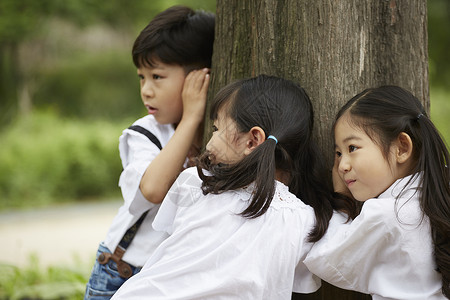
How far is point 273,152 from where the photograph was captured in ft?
6.68

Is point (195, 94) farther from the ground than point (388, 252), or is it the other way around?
point (195, 94)

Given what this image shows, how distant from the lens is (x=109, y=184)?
10.7 m

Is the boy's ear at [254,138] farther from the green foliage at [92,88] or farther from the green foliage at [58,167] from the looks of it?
the green foliage at [92,88]

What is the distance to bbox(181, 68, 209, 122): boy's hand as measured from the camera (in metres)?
2.68

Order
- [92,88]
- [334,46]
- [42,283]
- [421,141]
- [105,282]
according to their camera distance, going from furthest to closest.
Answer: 1. [92,88]
2. [42,283]
3. [105,282]
4. [334,46]
5. [421,141]

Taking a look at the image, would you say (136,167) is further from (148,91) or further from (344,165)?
(344,165)

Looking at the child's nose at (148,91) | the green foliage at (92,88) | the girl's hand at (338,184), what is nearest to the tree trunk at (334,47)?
the girl's hand at (338,184)

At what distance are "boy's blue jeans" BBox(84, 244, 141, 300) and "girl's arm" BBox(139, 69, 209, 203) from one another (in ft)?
1.31

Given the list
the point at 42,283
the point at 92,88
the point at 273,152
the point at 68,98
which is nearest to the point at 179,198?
the point at 273,152

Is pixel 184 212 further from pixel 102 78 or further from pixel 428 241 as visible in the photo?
pixel 102 78

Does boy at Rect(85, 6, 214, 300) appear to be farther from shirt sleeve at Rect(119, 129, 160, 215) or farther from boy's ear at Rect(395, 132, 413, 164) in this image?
boy's ear at Rect(395, 132, 413, 164)

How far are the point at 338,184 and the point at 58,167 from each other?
8402 millimetres

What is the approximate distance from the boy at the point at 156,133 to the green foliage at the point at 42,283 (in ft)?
6.62

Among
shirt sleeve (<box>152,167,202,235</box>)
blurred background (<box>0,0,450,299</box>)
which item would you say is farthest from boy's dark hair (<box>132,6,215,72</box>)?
blurred background (<box>0,0,450,299</box>)
